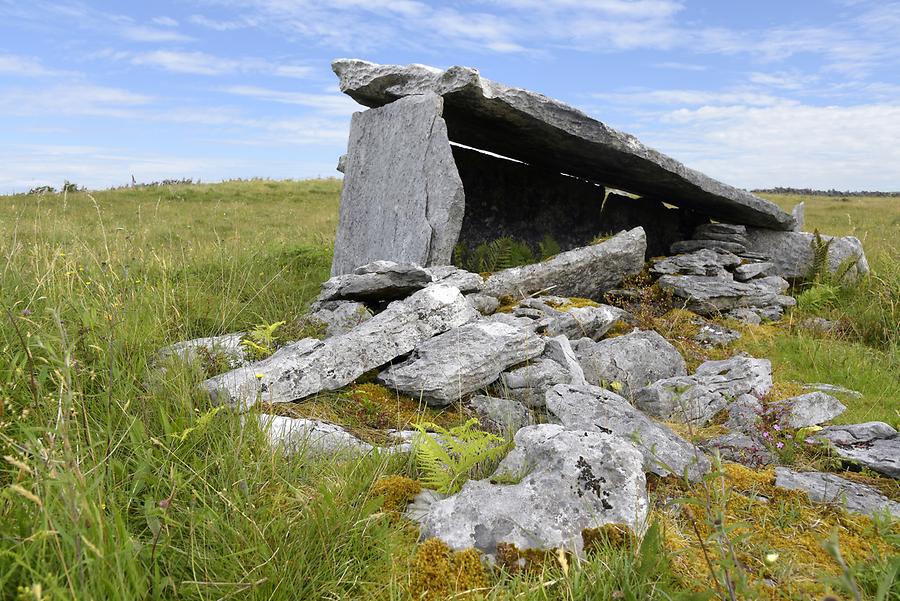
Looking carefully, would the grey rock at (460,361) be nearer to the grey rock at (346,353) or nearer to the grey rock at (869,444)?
the grey rock at (346,353)

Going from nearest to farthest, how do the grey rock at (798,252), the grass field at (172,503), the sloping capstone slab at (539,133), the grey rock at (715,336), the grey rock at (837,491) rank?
the grass field at (172,503) < the grey rock at (837,491) < the grey rock at (715,336) < the sloping capstone slab at (539,133) < the grey rock at (798,252)

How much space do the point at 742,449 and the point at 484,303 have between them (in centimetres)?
309

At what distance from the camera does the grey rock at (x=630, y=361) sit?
18.0 feet

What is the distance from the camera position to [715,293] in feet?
27.2

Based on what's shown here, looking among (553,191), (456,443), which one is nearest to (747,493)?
(456,443)

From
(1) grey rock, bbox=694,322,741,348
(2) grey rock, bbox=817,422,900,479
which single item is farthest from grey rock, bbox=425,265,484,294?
(2) grey rock, bbox=817,422,900,479

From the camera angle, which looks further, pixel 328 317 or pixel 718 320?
pixel 718 320

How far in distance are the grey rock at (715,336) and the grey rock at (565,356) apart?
2350 millimetres

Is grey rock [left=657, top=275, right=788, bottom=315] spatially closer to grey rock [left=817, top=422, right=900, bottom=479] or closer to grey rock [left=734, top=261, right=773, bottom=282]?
grey rock [left=734, top=261, right=773, bottom=282]

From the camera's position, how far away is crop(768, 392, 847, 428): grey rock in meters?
4.54

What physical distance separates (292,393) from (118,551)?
2394 mm

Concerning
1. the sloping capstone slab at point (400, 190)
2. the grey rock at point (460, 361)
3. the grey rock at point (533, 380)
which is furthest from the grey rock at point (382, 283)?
the grey rock at point (533, 380)

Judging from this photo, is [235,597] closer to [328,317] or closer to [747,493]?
[747,493]

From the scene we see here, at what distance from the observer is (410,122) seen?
24.8 feet
